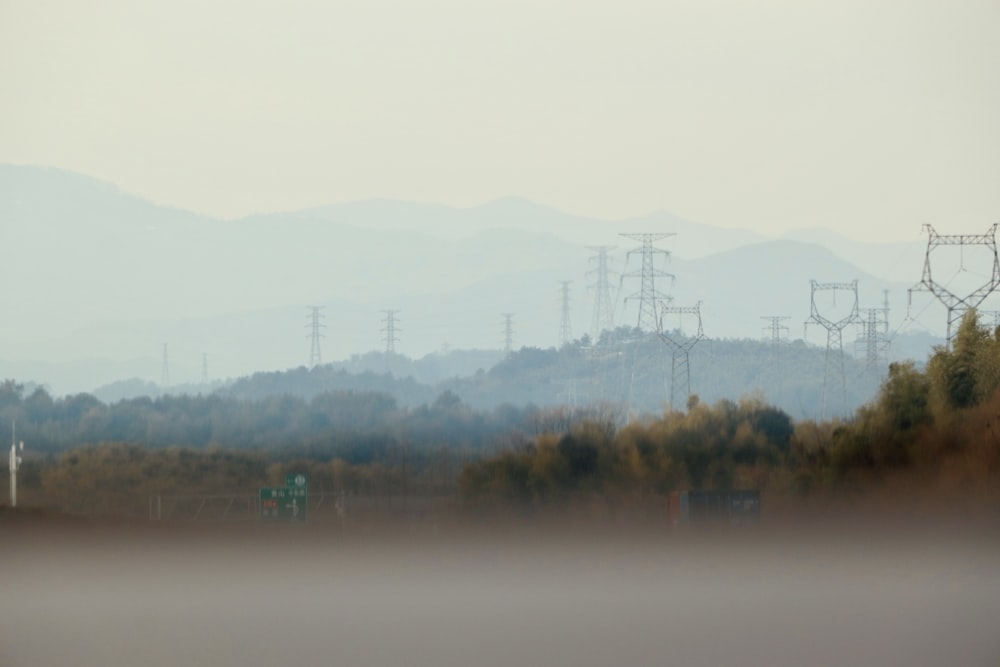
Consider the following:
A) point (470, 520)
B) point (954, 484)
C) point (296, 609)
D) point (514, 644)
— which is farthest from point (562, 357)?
point (514, 644)

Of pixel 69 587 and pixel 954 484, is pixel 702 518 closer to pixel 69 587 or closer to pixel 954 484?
pixel 954 484

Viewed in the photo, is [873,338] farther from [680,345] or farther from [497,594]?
[497,594]

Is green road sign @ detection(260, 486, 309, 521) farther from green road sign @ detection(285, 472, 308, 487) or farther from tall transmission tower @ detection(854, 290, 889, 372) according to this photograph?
tall transmission tower @ detection(854, 290, 889, 372)

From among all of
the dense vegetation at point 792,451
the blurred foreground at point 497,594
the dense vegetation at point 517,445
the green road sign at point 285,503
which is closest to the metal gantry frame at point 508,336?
the dense vegetation at point 517,445

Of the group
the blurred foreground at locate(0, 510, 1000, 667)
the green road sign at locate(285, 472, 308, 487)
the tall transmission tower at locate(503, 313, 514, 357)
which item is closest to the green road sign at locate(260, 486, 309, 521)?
the green road sign at locate(285, 472, 308, 487)

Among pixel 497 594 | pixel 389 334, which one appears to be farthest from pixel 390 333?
pixel 497 594
